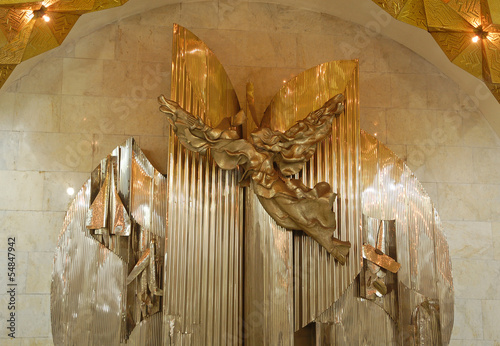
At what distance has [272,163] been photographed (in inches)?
174

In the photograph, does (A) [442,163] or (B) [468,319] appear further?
(A) [442,163]

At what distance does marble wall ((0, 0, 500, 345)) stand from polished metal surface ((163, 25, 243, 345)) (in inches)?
16.9

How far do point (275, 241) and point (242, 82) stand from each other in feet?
4.75

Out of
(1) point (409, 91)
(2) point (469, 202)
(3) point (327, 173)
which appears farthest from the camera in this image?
(1) point (409, 91)

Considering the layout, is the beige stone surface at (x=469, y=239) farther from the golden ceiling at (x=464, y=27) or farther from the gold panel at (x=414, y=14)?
the gold panel at (x=414, y=14)

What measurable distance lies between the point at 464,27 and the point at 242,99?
1.84 metres

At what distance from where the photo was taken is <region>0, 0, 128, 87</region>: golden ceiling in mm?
4207

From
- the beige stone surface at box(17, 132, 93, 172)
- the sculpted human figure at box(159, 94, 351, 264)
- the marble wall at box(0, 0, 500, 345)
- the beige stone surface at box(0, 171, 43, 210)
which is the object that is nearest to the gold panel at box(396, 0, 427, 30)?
the marble wall at box(0, 0, 500, 345)

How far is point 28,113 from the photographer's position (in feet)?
15.8

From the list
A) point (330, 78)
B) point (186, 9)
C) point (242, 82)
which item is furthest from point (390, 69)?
point (186, 9)

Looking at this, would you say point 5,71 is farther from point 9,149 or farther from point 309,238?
point 309,238

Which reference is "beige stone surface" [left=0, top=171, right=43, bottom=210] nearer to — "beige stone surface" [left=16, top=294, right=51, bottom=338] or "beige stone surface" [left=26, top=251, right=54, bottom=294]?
"beige stone surface" [left=26, top=251, right=54, bottom=294]

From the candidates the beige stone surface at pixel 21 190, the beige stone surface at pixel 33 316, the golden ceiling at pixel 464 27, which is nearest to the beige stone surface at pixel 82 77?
the beige stone surface at pixel 21 190

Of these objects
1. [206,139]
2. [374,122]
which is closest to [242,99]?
[206,139]
